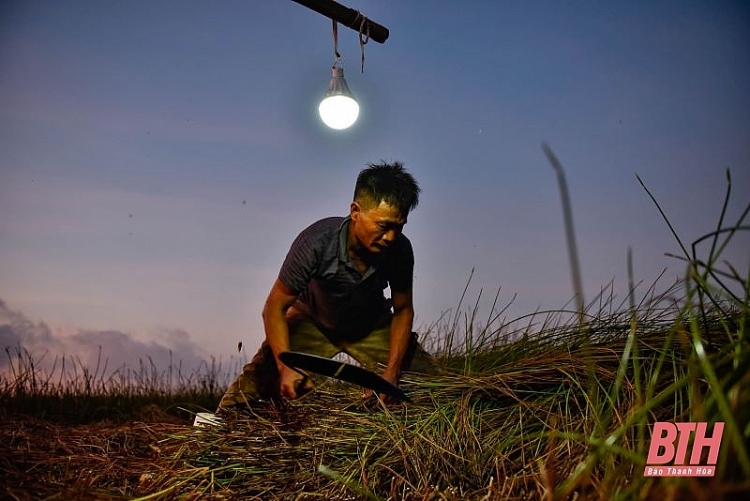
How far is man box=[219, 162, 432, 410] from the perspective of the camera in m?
2.92

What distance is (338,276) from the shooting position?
318 centimetres

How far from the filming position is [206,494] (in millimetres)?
1901

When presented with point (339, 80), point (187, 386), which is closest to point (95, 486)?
point (339, 80)

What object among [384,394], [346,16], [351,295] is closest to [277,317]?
[351,295]

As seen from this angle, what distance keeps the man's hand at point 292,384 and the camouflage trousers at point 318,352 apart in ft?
1.72

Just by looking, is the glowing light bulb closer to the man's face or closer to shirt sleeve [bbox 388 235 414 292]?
the man's face

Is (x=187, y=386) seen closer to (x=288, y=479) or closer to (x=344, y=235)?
(x=344, y=235)

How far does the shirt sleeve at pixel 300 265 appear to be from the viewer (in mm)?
3094

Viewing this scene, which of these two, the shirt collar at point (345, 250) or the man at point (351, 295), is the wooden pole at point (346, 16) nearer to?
the man at point (351, 295)

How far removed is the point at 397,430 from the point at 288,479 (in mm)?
397

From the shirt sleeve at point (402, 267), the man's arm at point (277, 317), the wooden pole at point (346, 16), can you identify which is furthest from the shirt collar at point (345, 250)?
the wooden pole at point (346, 16)

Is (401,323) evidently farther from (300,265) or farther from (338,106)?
(338,106)

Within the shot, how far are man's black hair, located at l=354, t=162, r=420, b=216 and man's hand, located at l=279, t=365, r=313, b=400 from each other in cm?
88

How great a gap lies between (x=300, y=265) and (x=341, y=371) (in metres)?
1.15
